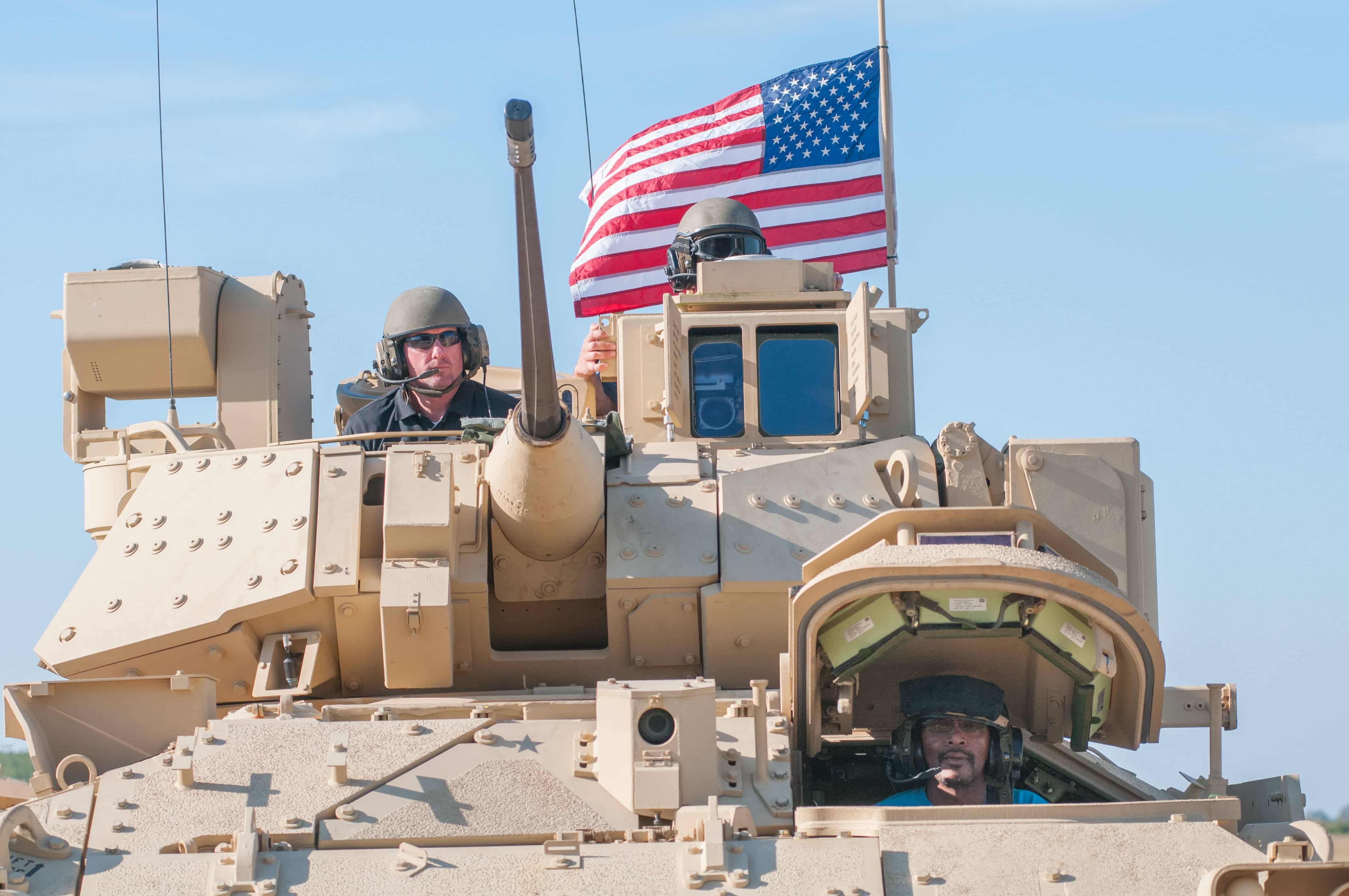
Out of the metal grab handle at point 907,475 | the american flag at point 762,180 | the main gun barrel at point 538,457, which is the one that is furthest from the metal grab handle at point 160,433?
the american flag at point 762,180

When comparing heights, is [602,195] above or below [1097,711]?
above

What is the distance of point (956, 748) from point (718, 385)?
3579 millimetres

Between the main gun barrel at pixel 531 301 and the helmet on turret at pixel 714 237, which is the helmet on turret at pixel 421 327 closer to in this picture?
the helmet on turret at pixel 714 237

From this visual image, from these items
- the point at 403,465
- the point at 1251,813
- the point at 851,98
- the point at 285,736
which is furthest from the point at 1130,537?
the point at 851,98

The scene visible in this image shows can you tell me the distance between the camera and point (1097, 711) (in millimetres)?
7590

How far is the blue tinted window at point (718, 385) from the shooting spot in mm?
10344

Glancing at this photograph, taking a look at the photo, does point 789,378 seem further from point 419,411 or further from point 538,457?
point 419,411

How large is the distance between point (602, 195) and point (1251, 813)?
30.6 feet

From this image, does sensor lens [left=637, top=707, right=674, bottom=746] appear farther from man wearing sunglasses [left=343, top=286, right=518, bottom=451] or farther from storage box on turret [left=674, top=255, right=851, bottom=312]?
man wearing sunglasses [left=343, top=286, right=518, bottom=451]

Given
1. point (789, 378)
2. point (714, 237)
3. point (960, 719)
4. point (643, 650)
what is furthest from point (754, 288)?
point (960, 719)

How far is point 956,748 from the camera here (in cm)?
723

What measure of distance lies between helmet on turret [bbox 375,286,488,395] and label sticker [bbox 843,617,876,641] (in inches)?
189

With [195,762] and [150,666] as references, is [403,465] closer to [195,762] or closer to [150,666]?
[150,666]

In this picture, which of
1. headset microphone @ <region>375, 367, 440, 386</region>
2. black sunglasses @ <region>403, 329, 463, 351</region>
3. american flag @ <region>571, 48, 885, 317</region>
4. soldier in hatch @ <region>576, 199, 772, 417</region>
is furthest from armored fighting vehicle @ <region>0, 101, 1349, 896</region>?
american flag @ <region>571, 48, 885, 317</region>
